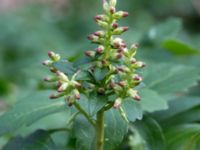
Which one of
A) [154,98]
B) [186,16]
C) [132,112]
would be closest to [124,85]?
[132,112]

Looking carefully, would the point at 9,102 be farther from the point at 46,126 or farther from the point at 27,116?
the point at 27,116

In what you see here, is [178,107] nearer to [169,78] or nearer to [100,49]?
[169,78]

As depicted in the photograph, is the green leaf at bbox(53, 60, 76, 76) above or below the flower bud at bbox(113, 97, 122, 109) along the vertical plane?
above

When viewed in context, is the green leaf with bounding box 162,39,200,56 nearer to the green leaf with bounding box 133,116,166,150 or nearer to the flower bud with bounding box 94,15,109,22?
the green leaf with bounding box 133,116,166,150

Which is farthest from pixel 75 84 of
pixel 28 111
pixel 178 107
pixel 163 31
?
pixel 163 31

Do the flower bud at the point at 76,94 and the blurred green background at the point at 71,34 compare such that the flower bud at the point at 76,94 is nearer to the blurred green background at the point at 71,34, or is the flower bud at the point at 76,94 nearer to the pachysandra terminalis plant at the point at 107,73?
the pachysandra terminalis plant at the point at 107,73

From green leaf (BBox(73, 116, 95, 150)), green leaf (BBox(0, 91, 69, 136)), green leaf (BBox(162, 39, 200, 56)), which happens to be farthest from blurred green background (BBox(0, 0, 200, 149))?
green leaf (BBox(73, 116, 95, 150))
